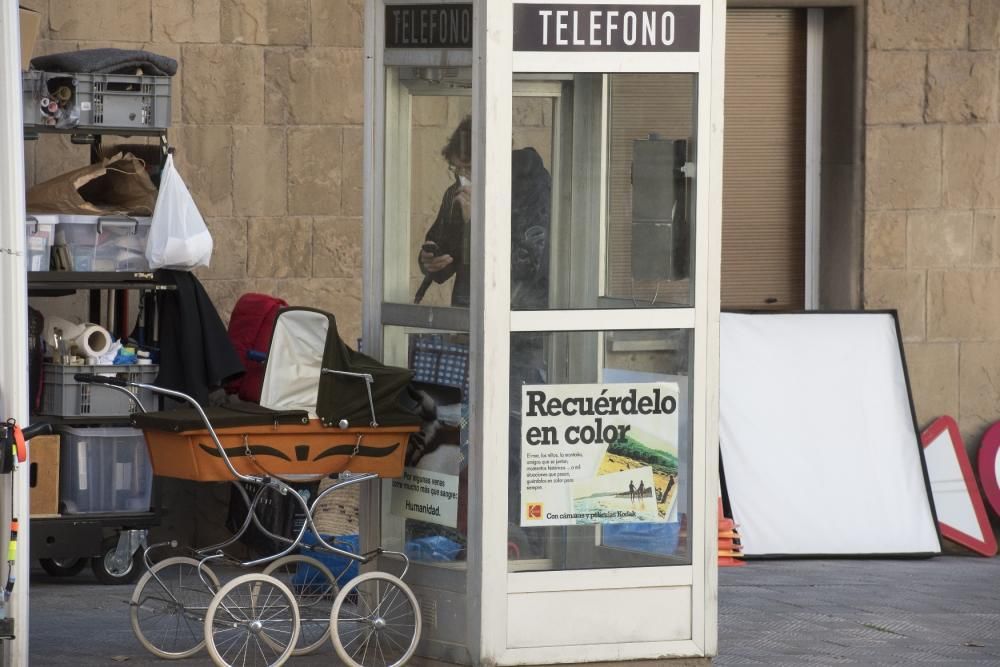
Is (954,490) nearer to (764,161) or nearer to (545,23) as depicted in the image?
(764,161)

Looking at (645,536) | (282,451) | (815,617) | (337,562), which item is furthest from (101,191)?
(815,617)

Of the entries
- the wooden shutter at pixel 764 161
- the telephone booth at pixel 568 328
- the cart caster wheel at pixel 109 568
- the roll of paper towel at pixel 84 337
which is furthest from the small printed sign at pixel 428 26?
the wooden shutter at pixel 764 161

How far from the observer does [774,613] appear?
Answer: 834cm

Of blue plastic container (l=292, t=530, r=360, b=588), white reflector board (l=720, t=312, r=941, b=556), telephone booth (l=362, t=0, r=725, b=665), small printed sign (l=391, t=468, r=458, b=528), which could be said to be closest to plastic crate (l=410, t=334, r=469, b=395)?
telephone booth (l=362, t=0, r=725, b=665)

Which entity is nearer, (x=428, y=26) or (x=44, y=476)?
(x=428, y=26)

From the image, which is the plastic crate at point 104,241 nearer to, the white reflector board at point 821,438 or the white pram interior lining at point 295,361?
the white pram interior lining at point 295,361

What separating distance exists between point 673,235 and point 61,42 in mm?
4214

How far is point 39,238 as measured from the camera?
8609mm

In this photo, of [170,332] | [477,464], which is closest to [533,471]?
[477,464]

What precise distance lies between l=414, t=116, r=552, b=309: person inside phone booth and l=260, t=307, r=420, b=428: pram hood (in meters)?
0.44

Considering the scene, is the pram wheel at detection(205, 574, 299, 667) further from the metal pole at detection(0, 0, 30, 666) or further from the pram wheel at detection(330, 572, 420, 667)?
the metal pole at detection(0, 0, 30, 666)

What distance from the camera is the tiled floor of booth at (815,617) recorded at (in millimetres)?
7375

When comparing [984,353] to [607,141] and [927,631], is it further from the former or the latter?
[607,141]

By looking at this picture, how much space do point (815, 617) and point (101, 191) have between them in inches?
164
